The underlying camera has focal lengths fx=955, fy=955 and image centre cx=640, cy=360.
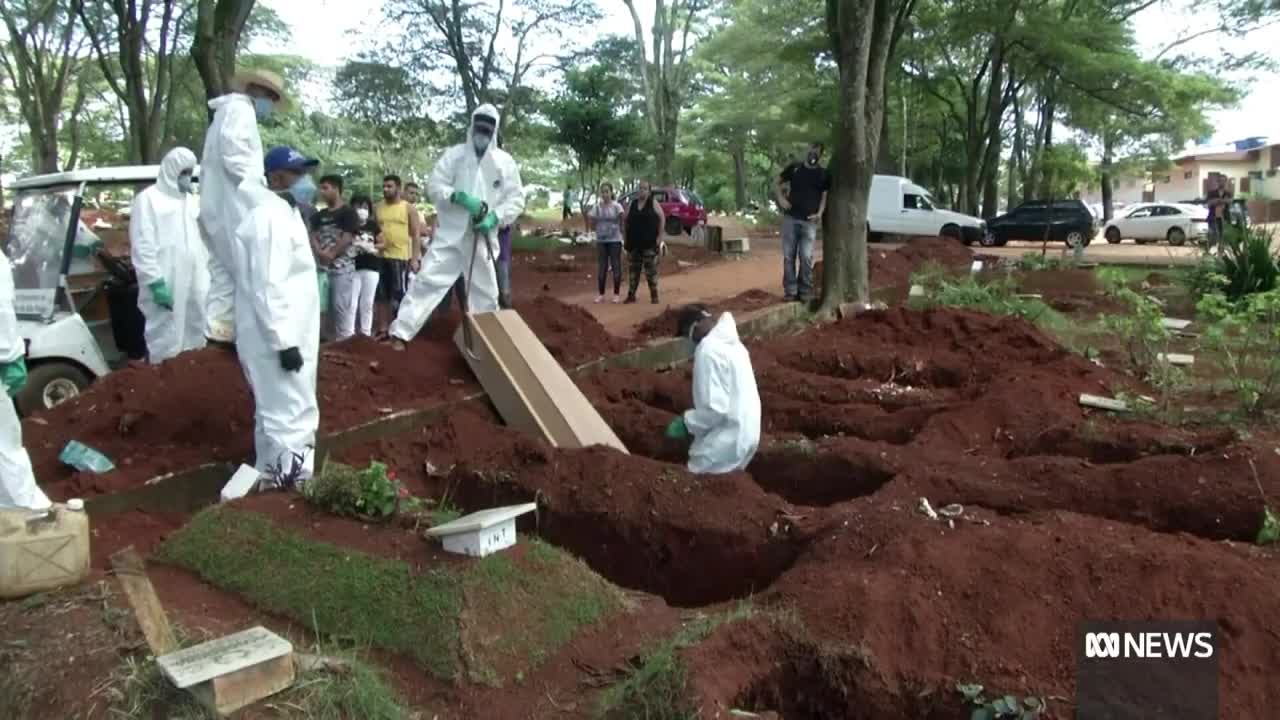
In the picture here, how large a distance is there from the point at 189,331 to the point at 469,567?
4840 millimetres

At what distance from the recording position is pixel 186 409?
5.77 m

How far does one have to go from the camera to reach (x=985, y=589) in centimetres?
362

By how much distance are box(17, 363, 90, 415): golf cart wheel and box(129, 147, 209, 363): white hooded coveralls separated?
21.1 inches

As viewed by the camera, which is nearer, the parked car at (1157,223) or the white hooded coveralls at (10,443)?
the white hooded coveralls at (10,443)

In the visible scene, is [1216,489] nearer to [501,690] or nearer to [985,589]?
[985,589]

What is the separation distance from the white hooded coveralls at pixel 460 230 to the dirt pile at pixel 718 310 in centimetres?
168

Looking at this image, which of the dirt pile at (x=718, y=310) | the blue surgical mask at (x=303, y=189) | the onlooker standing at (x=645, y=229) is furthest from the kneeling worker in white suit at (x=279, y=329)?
the onlooker standing at (x=645, y=229)

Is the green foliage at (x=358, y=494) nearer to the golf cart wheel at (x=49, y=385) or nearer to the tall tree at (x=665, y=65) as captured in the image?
the golf cart wheel at (x=49, y=385)

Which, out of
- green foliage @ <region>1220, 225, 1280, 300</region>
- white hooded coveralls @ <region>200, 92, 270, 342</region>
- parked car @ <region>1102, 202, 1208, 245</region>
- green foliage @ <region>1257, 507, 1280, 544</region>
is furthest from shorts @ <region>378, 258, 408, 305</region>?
parked car @ <region>1102, 202, 1208, 245</region>

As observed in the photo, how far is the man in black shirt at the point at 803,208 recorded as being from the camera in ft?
36.6

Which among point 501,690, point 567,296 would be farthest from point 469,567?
point 567,296

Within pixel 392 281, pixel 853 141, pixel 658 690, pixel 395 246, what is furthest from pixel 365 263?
pixel 658 690

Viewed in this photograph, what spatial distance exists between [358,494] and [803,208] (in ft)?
25.8

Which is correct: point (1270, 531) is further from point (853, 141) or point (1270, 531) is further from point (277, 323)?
→ point (853, 141)
